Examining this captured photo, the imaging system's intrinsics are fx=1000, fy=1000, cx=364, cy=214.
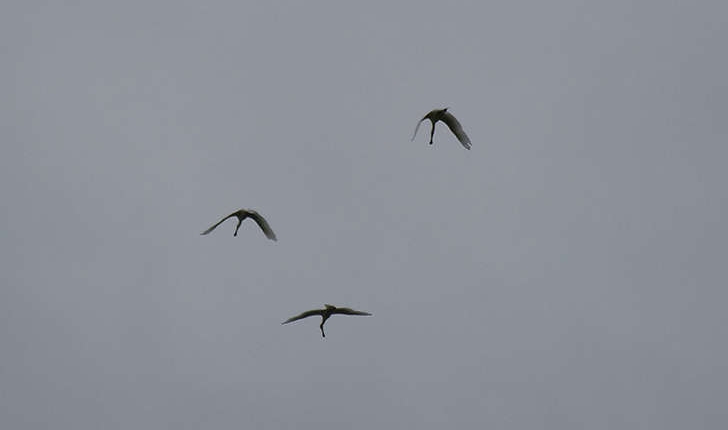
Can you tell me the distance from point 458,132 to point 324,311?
13.2m

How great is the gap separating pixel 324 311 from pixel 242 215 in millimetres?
7205

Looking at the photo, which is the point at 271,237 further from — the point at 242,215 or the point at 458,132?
the point at 458,132

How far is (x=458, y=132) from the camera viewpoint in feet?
162

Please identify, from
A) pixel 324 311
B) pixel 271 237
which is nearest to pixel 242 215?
pixel 271 237

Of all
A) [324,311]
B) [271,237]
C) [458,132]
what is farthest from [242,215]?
[458,132]

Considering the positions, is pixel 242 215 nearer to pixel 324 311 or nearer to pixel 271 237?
pixel 271 237

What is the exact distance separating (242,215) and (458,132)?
46.9 ft

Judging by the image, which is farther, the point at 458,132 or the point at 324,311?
the point at 324,311

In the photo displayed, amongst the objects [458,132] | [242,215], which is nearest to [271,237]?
[242,215]

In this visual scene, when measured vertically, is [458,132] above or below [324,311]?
above

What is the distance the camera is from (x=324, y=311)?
55656 mm

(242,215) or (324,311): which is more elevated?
(242,215)

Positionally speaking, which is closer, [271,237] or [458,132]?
[458,132]

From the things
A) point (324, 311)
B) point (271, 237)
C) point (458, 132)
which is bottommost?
point (324, 311)
